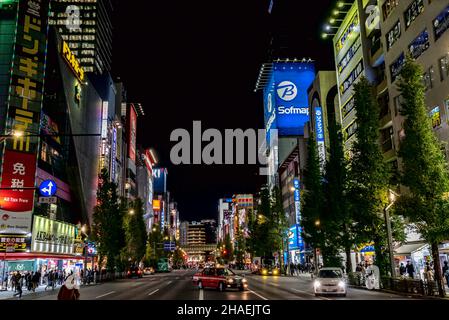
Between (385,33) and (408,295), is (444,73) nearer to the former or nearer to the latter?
(385,33)

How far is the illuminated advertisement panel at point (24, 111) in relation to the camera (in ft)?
148

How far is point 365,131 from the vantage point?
32.0 metres

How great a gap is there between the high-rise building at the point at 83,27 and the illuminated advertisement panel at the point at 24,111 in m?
97.7

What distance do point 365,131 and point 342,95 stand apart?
91.6 feet

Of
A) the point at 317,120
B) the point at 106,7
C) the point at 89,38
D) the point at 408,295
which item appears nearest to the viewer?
the point at 408,295

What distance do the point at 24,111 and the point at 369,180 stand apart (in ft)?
124

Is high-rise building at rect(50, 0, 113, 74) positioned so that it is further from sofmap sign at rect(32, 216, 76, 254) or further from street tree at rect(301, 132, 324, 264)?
street tree at rect(301, 132, 324, 264)

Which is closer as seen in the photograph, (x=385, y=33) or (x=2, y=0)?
(x=385, y=33)

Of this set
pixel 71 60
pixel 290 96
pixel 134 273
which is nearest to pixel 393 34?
pixel 71 60

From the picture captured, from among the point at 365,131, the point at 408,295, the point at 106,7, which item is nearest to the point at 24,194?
the point at 365,131

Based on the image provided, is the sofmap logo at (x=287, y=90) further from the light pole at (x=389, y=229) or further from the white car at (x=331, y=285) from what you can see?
the white car at (x=331, y=285)

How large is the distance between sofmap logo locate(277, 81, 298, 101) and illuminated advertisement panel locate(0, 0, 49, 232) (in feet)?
240

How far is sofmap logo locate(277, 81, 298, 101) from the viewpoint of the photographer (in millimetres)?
114812

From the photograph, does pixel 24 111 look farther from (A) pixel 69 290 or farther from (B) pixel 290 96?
(B) pixel 290 96
